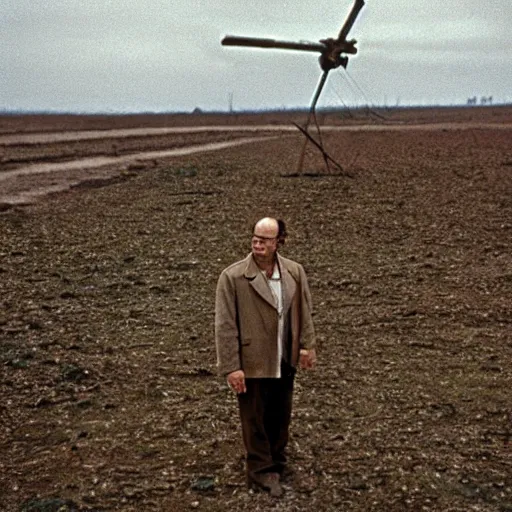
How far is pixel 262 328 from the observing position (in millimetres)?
4555

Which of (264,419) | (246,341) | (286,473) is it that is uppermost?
(246,341)

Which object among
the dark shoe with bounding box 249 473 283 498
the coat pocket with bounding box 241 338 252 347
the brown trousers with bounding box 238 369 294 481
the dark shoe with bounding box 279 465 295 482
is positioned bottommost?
the dark shoe with bounding box 279 465 295 482

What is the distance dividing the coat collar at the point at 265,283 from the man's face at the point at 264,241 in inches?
4.2

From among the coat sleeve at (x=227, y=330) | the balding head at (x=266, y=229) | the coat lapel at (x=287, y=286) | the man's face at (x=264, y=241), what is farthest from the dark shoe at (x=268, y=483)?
the balding head at (x=266, y=229)

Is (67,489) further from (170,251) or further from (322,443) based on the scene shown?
(170,251)

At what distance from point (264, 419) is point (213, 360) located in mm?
2471

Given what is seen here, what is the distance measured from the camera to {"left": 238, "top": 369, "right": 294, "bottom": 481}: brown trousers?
469 cm

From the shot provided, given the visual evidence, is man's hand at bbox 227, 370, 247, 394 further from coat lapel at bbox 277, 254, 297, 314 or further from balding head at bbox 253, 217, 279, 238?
balding head at bbox 253, 217, 279, 238

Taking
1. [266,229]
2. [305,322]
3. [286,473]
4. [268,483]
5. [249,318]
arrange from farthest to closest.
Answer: [286,473], [268,483], [305,322], [249,318], [266,229]

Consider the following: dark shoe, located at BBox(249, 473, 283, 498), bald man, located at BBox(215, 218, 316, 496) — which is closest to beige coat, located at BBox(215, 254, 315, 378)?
bald man, located at BBox(215, 218, 316, 496)

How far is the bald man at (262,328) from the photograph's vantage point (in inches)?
177

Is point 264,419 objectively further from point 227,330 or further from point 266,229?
point 266,229

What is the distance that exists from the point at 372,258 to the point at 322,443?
6.31m

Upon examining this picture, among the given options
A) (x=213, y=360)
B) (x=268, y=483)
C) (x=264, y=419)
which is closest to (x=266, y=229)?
(x=264, y=419)
